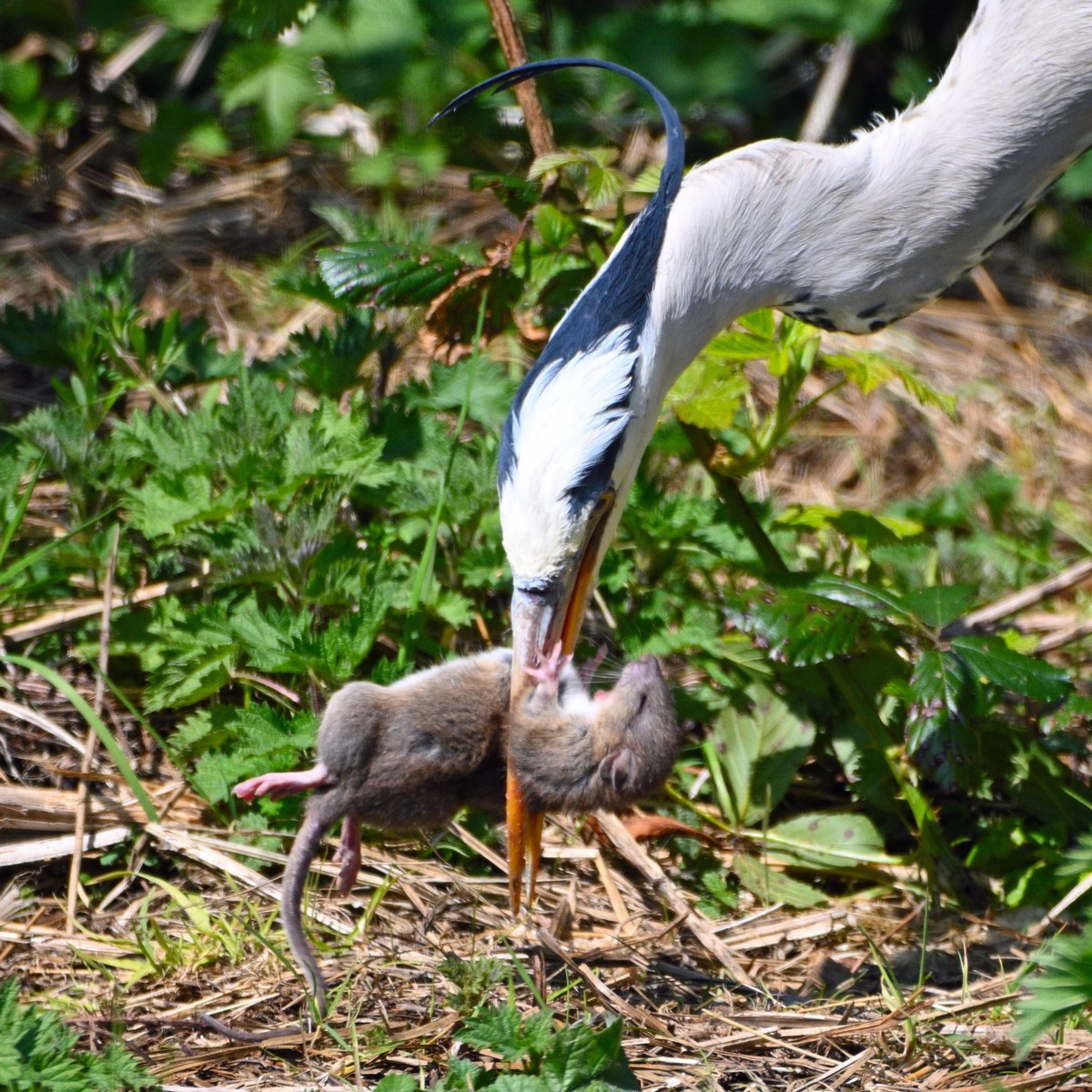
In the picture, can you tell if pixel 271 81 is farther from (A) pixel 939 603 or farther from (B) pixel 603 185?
(A) pixel 939 603

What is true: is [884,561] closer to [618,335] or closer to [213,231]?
[618,335]

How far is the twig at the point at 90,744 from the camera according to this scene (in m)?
2.71

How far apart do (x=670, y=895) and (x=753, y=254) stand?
1.38m

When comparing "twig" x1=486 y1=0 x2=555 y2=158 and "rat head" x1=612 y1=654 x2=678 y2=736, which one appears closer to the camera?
"rat head" x1=612 y1=654 x2=678 y2=736

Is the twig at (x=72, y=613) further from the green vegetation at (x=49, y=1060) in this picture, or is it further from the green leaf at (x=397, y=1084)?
the green leaf at (x=397, y=1084)

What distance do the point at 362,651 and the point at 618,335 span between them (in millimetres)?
891

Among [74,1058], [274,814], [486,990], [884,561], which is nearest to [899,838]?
[884,561]

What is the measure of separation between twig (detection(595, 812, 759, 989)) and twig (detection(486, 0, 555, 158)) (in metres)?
1.63

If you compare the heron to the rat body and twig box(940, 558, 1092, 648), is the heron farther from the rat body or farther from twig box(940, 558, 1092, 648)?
twig box(940, 558, 1092, 648)

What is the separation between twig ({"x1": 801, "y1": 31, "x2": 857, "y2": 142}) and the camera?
→ 5.61 m

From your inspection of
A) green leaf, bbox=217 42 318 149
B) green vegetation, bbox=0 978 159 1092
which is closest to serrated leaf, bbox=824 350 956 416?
green vegetation, bbox=0 978 159 1092

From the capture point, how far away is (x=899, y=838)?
318 cm

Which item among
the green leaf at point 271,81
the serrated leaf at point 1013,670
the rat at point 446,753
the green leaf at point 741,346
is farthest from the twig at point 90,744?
the green leaf at point 271,81

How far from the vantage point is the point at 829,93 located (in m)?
5.66
